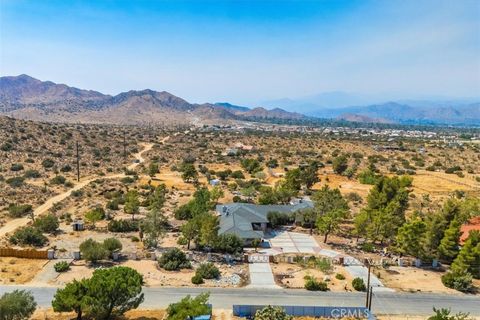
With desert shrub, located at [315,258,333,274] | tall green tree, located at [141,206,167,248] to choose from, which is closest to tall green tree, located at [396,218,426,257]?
desert shrub, located at [315,258,333,274]

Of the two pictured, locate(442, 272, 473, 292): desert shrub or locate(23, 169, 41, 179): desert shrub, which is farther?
locate(23, 169, 41, 179): desert shrub

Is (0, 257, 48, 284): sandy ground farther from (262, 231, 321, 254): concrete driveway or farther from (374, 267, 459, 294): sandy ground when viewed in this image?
(374, 267, 459, 294): sandy ground

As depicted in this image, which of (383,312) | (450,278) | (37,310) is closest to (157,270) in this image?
(37,310)

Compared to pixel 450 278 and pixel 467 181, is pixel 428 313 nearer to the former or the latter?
pixel 450 278

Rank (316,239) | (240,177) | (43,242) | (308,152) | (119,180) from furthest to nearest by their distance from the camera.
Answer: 1. (308,152)
2. (240,177)
3. (119,180)
4. (316,239)
5. (43,242)

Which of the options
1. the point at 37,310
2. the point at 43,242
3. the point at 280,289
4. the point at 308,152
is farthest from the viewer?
the point at 308,152

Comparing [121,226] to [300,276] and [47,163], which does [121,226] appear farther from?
[47,163]

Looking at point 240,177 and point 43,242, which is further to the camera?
point 240,177
